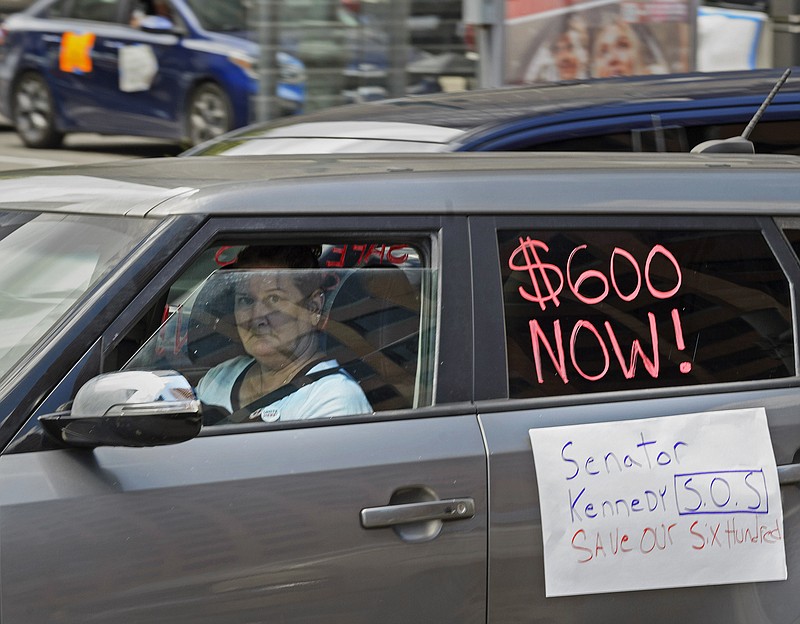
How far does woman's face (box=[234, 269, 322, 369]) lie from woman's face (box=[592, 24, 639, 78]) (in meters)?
6.75

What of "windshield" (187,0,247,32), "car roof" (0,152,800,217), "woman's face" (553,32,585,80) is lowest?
"car roof" (0,152,800,217)

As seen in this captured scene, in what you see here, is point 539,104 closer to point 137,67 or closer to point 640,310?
point 640,310

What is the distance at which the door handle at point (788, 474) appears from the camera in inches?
112

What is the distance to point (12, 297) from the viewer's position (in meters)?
2.70

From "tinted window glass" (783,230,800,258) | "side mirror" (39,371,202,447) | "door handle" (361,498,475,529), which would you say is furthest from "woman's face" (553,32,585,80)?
"side mirror" (39,371,202,447)

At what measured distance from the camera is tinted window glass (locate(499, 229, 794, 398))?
109 inches

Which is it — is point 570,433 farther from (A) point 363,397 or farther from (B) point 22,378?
(B) point 22,378

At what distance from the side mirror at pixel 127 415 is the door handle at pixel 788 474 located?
1.27m

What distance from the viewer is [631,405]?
2799 millimetres

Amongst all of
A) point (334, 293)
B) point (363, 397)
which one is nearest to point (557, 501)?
point (363, 397)

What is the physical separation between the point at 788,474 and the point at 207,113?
9853mm

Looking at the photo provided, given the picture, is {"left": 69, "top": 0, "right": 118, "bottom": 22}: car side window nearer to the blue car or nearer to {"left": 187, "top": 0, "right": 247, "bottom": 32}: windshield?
the blue car

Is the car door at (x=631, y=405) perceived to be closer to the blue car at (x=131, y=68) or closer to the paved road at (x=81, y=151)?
the blue car at (x=131, y=68)

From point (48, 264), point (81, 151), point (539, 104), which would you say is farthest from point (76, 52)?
point (48, 264)
